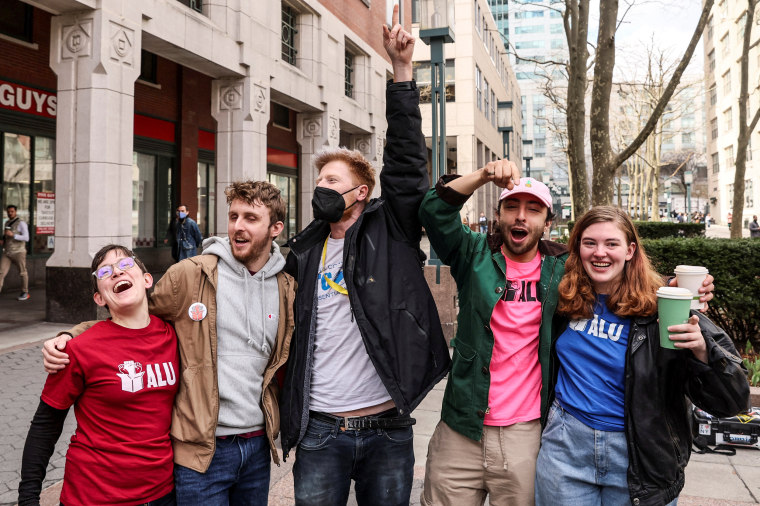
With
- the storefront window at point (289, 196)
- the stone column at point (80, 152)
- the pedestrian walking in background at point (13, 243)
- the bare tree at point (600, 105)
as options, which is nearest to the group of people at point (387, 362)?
the bare tree at point (600, 105)

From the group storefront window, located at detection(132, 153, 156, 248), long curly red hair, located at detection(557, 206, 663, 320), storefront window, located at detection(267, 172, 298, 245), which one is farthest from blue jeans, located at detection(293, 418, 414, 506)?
storefront window, located at detection(267, 172, 298, 245)

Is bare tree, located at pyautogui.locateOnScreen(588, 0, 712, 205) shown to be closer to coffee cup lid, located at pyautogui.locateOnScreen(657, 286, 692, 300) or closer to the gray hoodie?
coffee cup lid, located at pyautogui.locateOnScreen(657, 286, 692, 300)

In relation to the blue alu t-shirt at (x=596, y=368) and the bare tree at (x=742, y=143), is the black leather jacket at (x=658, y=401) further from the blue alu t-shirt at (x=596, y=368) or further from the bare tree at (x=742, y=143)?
the bare tree at (x=742, y=143)

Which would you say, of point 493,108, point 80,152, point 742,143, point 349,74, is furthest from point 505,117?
point 493,108

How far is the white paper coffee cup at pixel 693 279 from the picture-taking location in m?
2.20

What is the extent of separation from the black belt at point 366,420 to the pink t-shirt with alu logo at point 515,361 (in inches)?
15.2

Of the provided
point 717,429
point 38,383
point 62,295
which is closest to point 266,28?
point 62,295

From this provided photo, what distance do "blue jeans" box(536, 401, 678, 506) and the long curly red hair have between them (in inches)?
18.4

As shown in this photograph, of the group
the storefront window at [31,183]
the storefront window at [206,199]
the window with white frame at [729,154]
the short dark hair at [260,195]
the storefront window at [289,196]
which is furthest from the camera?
the window with white frame at [729,154]

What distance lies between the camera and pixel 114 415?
2197mm

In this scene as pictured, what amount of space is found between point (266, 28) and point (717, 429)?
46.7 ft

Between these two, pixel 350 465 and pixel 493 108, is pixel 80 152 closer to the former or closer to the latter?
pixel 350 465

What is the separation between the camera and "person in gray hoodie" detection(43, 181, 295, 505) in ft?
7.54

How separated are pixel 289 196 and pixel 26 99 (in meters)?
12.6
